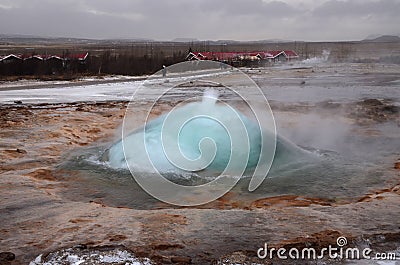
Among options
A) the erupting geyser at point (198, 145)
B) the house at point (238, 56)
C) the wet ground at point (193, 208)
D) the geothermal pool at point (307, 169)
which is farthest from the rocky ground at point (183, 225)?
the house at point (238, 56)

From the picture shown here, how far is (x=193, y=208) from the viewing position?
4230 mm

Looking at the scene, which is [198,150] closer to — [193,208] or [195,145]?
[195,145]

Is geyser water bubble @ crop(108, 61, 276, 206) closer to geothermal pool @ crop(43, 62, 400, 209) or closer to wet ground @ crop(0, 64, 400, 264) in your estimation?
geothermal pool @ crop(43, 62, 400, 209)

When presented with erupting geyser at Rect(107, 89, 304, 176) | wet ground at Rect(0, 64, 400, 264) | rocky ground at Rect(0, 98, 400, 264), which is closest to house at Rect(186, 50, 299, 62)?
wet ground at Rect(0, 64, 400, 264)

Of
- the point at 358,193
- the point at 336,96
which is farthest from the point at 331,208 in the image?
the point at 336,96

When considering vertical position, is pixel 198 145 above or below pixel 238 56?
below

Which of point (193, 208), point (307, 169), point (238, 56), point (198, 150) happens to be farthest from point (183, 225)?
point (238, 56)

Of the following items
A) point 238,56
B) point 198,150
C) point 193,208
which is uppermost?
point 238,56

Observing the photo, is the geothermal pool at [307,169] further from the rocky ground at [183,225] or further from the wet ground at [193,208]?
the rocky ground at [183,225]

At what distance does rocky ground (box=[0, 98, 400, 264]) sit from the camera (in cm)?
312

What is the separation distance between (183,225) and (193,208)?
64 cm

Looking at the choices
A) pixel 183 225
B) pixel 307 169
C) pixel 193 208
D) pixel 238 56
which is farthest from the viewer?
pixel 238 56

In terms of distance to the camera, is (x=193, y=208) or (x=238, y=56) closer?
(x=193, y=208)

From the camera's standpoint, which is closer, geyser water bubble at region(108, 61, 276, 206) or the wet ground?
the wet ground
